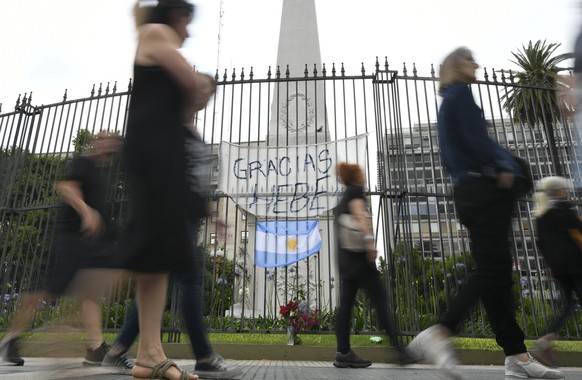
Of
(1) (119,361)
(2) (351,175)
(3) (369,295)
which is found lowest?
(1) (119,361)

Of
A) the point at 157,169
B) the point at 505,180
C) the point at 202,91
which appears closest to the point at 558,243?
the point at 505,180

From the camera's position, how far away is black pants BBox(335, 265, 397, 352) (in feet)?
11.2

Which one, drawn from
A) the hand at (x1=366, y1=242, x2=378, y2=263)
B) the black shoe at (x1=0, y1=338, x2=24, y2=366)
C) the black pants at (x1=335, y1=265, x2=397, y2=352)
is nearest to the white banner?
the black pants at (x1=335, y1=265, x2=397, y2=352)

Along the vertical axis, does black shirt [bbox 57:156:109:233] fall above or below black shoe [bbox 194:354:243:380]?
above

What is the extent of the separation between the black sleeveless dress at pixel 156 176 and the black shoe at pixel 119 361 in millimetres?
1307

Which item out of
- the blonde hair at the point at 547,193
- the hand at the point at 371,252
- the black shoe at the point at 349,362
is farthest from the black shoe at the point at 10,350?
the blonde hair at the point at 547,193

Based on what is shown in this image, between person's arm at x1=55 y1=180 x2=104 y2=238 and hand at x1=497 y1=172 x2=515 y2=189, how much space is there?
225 cm

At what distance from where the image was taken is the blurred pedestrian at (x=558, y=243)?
3.74 meters

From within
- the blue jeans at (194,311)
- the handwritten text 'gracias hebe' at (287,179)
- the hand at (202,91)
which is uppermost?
the handwritten text 'gracias hebe' at (287,179)

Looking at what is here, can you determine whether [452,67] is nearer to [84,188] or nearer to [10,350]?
[84,188]

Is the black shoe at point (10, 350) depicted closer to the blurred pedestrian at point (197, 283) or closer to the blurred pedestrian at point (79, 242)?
the blurred pedestrian at point (79, 242)

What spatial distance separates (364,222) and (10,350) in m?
2.93

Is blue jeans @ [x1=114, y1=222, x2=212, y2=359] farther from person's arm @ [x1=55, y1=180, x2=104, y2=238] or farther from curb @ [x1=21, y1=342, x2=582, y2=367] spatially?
curb @ [x1=21, y1=342, x2=582, y2=367]

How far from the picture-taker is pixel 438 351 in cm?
233
